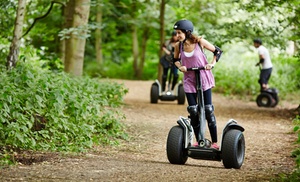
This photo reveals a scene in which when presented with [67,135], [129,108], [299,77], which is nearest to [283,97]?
[299,77]

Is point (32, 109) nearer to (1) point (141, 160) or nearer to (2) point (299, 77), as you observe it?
(1) point (141, 160)

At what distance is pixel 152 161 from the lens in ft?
28.7

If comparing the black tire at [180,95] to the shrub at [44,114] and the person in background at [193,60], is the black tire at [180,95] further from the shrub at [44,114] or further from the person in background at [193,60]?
the person in background at [193,60]

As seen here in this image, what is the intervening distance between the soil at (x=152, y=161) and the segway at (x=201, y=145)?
14 centimetres

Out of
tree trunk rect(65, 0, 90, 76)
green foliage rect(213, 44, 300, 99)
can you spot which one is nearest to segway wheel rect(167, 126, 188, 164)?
tree trunk rect(65, 0, 90, 76)

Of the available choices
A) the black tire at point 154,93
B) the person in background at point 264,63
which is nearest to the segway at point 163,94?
the black tire at point 154,93

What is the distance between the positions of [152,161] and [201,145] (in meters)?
0.78

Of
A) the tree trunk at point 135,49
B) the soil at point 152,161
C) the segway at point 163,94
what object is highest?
the tree trunk at point 135,49

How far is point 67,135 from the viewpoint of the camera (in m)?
9.71

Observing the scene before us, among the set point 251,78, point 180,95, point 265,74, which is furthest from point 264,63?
point 251,78

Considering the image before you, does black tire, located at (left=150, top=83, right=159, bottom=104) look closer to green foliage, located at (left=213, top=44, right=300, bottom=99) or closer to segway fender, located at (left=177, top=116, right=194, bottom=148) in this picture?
green foliage, located at (left=213, top=44, right=300, bottom=99)

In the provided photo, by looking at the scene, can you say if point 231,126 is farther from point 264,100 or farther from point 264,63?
point 264,100

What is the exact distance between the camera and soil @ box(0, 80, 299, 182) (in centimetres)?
709

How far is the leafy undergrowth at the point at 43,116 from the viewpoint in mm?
8305
